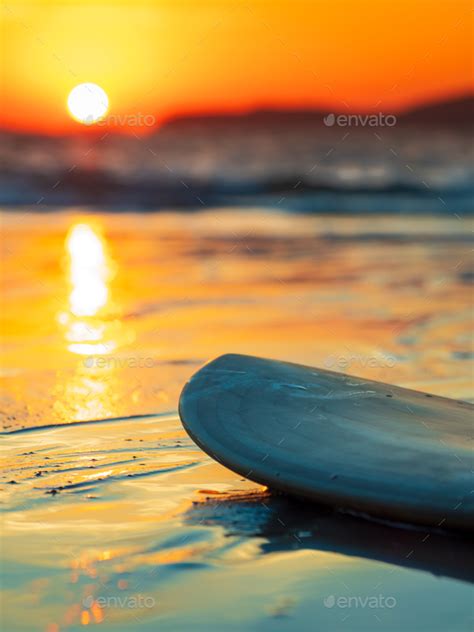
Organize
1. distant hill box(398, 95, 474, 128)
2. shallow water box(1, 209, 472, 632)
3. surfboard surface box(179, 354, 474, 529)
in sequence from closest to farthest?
shallow water box(1, 209, 472, 632)
surfboard surface box(179, 354, 474, 529)
distant hill box(398, 95, 474, 128)

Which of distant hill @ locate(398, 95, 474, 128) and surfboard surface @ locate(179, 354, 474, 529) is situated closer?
surfboard surface @ locate(179, 354, 474, 529)

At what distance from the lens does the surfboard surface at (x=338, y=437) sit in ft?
8.23

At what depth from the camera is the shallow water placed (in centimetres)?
218

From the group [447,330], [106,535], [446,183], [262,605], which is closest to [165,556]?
[106,535]

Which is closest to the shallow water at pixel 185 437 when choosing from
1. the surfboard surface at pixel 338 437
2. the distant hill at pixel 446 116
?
the surfboard surface at pixel 338 437

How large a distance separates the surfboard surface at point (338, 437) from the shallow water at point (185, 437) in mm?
91

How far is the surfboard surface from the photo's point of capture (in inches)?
98.8

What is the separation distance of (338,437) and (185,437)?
2.98ft

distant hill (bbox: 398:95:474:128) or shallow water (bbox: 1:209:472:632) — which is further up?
distant hill (bbox: 398:95:474:128)

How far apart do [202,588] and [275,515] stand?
508mm

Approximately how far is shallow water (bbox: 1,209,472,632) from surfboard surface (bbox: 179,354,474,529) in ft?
0.30

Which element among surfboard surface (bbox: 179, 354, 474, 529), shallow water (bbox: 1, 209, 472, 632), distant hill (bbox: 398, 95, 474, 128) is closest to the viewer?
shallow water (bbox: 1, 209, 472, 632)

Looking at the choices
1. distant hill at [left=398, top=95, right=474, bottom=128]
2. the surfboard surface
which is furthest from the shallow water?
distant hill at [left=398, top=95, right=474, bottom=128]

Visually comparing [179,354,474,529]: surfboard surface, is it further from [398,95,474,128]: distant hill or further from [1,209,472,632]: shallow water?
[398,95,474,128]: distant hill
